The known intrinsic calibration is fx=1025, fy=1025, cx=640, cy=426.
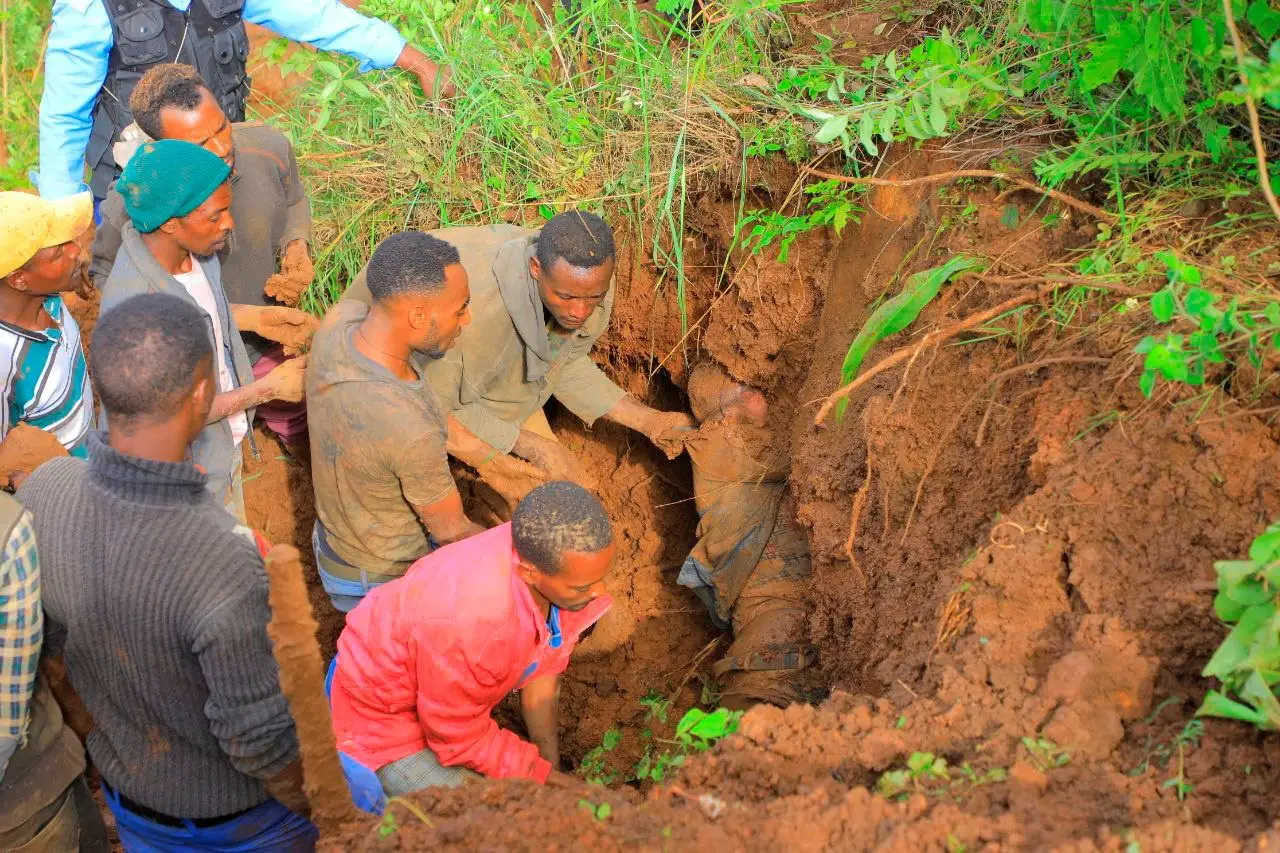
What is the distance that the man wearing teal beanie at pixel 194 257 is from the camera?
3111 millimetres

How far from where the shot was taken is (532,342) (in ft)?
12.2

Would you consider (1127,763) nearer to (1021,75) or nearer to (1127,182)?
(1127,182)

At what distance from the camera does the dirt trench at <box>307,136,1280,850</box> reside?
1.74m

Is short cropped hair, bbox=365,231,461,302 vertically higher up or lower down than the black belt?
higher up

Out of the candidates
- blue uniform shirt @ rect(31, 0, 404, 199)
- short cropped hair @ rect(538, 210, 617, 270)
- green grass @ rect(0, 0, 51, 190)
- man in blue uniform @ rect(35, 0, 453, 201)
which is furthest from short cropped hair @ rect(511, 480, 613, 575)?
green grass @ rect(0, 0, 51, 190)

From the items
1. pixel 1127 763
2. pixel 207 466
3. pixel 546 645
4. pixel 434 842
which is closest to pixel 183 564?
pixel 434 842

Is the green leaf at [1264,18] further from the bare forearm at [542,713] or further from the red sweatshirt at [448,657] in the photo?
the bare forearm at [542,713]

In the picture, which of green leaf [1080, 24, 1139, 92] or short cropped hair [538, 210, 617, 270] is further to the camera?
short cropped hair [538, 210, 617, 270]

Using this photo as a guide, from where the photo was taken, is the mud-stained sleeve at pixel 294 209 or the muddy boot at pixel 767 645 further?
the mud-stained sleeve at pixel 294 209

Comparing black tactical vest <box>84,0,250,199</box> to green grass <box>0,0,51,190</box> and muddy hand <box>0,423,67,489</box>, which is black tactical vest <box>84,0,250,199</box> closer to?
muddy hand <box>0,423,67,489</box>

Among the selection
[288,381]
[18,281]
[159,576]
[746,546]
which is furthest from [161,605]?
[746,546]

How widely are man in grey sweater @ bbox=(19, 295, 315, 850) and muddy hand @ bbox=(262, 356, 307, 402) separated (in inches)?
47.2

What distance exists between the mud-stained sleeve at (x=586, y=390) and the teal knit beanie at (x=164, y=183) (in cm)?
155

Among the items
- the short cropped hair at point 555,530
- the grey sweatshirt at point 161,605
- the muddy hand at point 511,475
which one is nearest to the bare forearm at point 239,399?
the muddy hand at point 511,475
